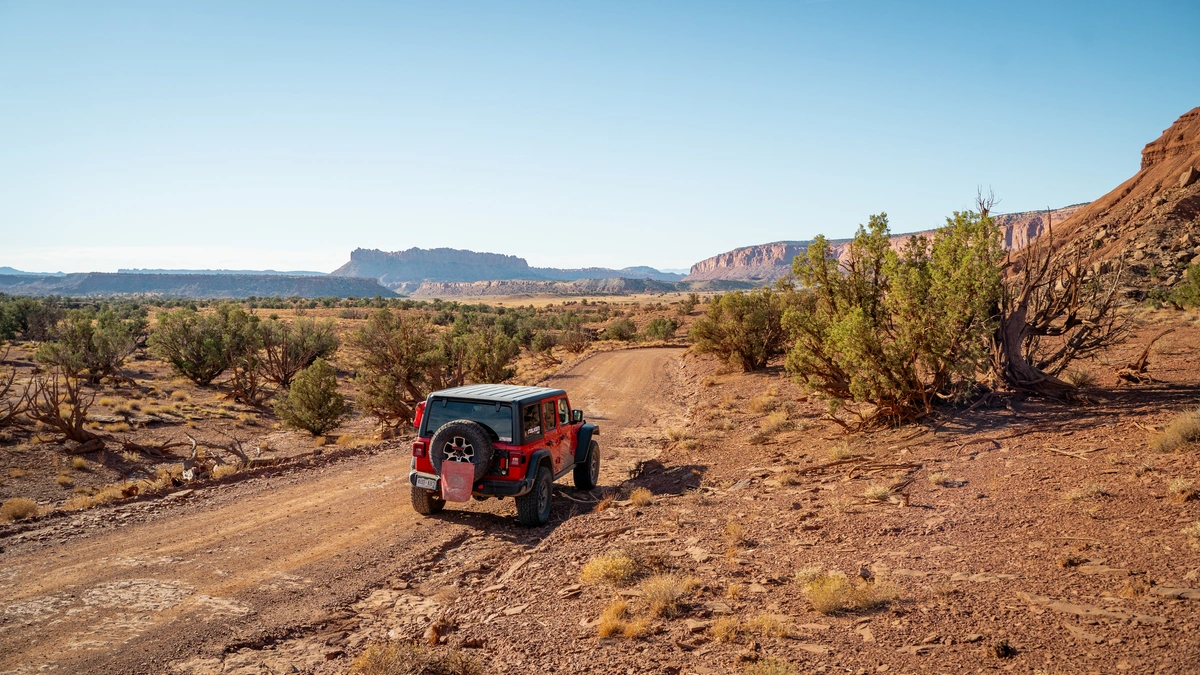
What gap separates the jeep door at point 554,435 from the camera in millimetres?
10337

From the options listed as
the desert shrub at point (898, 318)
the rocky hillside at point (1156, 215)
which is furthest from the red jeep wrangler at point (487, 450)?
the rocky hillside at point (1156, 215)

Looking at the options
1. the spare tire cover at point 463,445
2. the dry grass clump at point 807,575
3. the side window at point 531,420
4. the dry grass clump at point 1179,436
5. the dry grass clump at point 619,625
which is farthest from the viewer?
the side window at point 531,420

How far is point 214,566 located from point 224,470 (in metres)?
6.51

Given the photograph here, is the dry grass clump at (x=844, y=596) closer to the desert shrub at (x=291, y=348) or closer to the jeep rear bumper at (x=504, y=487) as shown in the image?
the jeep rear bumper at (x=504, y=487)

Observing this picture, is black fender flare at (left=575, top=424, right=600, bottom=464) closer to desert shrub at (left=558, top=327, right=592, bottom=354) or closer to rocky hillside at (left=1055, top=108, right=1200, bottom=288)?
rocky hillside at (left=1055, top=108, right=1200, bottom=288)

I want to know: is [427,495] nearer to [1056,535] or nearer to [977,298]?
[1056,535]

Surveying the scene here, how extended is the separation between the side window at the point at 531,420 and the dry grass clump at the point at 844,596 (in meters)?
4.83

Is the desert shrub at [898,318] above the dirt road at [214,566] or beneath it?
above

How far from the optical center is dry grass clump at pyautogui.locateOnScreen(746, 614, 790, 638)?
5.53 meters

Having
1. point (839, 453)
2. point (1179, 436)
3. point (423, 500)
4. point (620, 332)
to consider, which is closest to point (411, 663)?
point (423, 500)

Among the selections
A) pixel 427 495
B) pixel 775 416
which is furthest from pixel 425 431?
pixel 775 416

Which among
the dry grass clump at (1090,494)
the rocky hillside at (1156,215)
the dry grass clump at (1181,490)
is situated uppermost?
the rocky hillside at (1156,215)

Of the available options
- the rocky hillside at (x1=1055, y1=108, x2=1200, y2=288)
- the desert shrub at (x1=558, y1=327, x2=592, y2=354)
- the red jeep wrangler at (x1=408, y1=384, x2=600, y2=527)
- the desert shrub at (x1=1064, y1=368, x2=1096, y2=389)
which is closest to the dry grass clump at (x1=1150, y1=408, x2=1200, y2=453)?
the desert shrub at (x1=1064, y1=368, x2=1096, y2=389)

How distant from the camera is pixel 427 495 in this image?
33.4 ft
